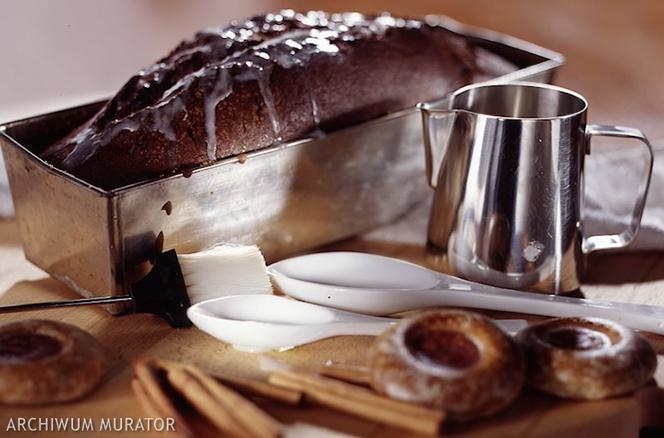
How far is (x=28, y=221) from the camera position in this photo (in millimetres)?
1327

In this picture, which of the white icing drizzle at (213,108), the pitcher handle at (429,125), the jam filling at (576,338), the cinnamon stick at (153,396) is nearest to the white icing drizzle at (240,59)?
the white icing drizzle at (213,108)

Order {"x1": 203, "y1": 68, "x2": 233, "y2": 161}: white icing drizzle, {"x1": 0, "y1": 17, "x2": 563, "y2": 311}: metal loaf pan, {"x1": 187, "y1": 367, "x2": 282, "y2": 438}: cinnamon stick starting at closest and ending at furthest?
{"x1": 187, "y1": 367, "x2": 282, "y2": 438}: cinnamon stick
{"x1": 0, "y1": 17, "x2": 563, "y2": 311}: metal loaf pan
{"x1": 203, "y1": 68, "x2": 233, "y2": 161}: white icing drizzle

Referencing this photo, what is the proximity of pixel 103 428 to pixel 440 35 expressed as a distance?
91 cm

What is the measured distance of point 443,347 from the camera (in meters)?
1.04

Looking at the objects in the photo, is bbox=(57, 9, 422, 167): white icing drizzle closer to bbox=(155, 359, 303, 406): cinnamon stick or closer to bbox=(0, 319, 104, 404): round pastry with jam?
bbox=(0, 319, 104, 404): round pastry with jam

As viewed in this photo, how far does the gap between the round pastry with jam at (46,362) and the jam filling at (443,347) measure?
0.34 metres

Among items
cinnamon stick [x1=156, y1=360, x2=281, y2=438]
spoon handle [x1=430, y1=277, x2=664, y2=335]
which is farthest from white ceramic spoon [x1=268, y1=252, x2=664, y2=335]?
cinnamon stick [x1=156, y1=360, x2=281, y2=438]

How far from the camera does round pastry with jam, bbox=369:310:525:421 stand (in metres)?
0.98

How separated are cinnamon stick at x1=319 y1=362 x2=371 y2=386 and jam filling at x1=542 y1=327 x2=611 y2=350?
0.20 m

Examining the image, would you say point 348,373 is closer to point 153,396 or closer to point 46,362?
point 153,396

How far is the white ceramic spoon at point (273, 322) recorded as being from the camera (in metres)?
1.14

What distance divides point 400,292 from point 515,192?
19 cm

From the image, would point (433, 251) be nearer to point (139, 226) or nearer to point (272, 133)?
point (272, 133)

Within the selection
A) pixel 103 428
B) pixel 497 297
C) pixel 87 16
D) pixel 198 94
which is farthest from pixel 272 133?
pixel 87 16
